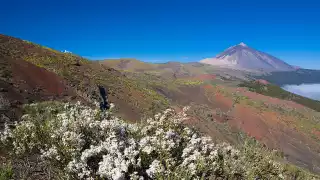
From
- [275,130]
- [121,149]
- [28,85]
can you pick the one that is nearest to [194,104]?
[275,130]

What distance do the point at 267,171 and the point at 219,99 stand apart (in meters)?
51.3

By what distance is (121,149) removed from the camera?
7.72m

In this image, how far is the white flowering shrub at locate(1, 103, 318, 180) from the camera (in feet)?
22.0

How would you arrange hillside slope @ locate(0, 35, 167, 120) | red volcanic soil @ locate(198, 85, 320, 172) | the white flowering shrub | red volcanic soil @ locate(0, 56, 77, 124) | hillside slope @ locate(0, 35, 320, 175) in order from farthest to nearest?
red volcanic soil @ locate(198, 85, 320, 172) < hillside slope @ locate(0, 35, 320, 175) < hillside slope @ locate(0, 35, 167, 120) < red volcanic soil @ locate(0, 56, 77, 124) < the white flowering shrub

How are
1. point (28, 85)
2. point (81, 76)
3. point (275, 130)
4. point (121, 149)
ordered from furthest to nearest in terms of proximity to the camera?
point (275, 130) → point (81, 76) → point (28, 85) → point (121, 149)

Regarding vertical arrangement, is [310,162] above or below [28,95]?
below

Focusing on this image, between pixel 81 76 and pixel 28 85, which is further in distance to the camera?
pixel 81 76

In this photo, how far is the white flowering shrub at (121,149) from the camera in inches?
264

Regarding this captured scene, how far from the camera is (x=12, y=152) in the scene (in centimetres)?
911

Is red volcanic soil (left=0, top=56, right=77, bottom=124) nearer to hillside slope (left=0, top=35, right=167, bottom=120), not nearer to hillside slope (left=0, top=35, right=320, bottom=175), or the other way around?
hillside slope (left=0, top=35, right=320, bottom=175)

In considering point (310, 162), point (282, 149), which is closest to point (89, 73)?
point (282, 149)

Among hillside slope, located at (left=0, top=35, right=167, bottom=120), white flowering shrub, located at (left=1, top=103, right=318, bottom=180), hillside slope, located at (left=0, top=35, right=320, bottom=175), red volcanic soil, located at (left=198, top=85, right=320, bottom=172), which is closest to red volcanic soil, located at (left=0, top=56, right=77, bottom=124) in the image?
hillside slope, located at (left=0, top=35, right=320, bottom=175)

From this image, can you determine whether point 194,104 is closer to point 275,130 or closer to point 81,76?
point 275,130

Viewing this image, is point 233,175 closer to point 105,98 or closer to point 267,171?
point 267,171
